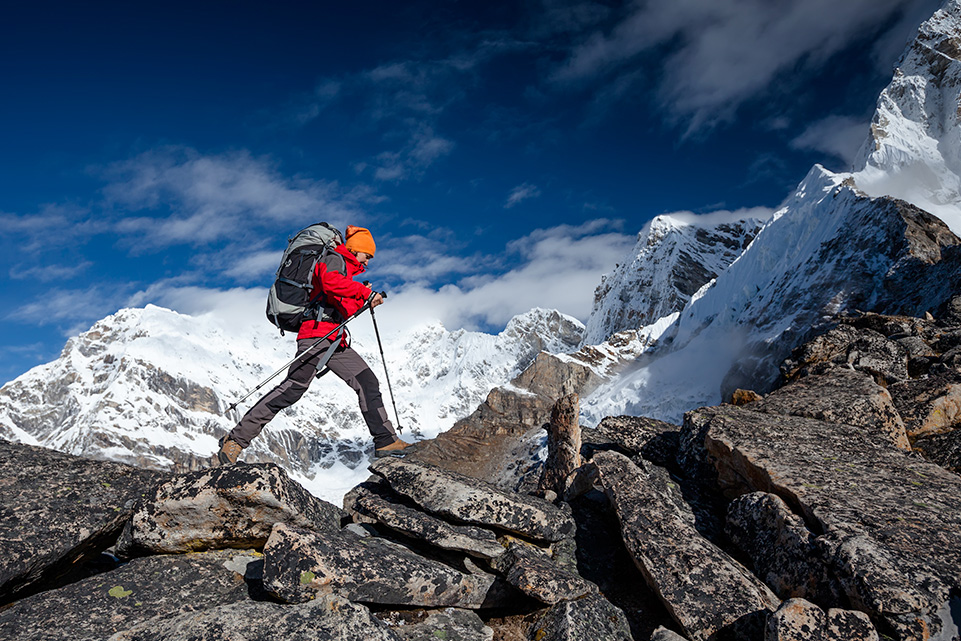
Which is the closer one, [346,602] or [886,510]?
→ [346,602]

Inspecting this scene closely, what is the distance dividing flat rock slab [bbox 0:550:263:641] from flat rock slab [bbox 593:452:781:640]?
4.52m

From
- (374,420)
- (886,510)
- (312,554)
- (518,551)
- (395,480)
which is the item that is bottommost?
(886,510)

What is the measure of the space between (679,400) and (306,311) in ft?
360

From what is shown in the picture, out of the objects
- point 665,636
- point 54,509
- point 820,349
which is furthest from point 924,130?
point 54,509

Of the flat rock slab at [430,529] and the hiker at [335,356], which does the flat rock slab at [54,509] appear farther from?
the flat rock slab at [430,529]

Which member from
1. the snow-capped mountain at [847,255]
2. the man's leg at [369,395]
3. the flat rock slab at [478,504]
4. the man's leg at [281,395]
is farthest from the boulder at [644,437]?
the snow-capped mountain at [847,255]

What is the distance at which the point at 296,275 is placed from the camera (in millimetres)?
8453

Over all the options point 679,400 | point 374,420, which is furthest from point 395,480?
point 679,400

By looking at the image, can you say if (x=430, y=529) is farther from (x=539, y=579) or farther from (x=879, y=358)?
(x=879, y=358)

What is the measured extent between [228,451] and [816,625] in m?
7.48

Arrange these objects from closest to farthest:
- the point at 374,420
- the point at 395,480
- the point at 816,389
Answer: the point at 395,480
the point at 374,420
the point at 816,389

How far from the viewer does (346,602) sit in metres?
4.59

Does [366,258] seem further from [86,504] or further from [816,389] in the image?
[816,389]

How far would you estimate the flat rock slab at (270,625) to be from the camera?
13.4ft
